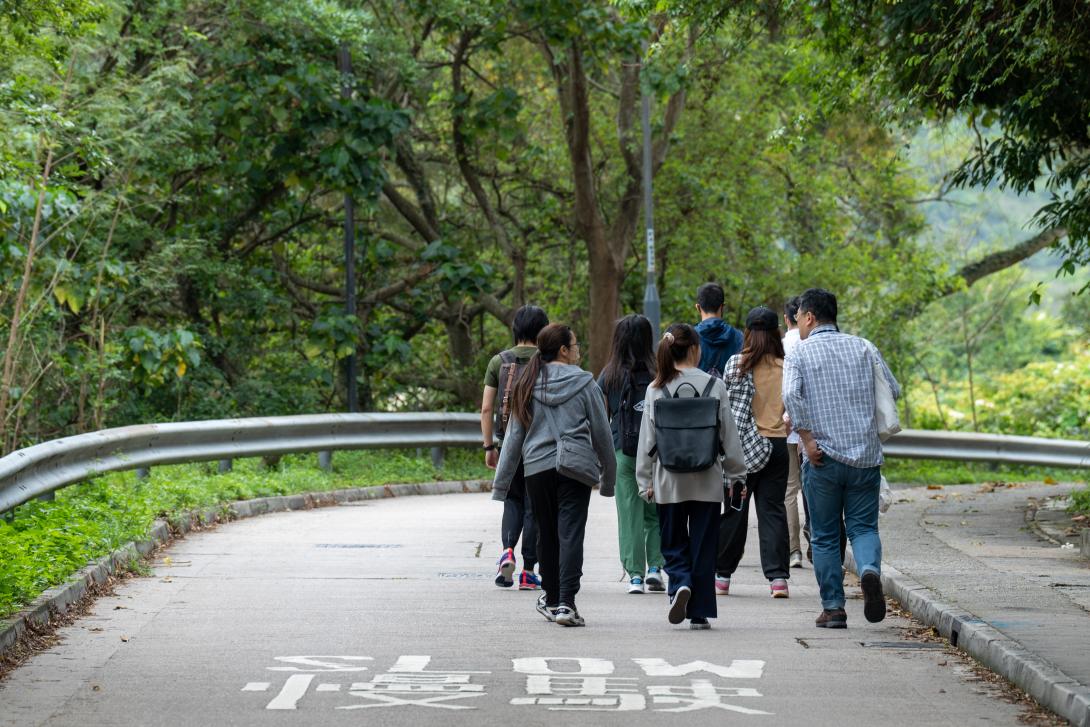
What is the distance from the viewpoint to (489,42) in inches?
934

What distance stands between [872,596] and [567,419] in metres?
1.99

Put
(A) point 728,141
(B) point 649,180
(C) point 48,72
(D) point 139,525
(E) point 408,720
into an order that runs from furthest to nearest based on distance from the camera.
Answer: (A) point 728,141 < (B) point 649,180 < (C) point 48,72 < (D) point 139,525 < (E) point 408,720

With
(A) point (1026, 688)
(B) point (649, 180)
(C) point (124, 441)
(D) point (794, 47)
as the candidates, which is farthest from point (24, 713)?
(B) point (649, 180)

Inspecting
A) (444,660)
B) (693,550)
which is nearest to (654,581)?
(693,550)

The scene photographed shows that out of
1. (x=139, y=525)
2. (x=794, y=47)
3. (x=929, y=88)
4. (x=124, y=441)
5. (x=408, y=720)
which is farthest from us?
(x=794, y=47)

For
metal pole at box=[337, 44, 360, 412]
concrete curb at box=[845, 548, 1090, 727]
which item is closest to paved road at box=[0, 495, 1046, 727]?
concrete curb at box=[845, 548, 1090, 727]

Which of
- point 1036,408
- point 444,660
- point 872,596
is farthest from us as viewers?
point 1036,408

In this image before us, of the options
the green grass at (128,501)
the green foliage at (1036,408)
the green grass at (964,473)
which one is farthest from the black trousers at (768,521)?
the green foliage at (1036,408)

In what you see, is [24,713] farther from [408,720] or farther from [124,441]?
[124,441]

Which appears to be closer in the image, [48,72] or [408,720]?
[408,720]

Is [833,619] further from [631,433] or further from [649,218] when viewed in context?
Answer: [649,218]

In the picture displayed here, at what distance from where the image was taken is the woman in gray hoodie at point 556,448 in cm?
939

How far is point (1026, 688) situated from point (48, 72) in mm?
14614

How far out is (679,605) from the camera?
29.6ft
